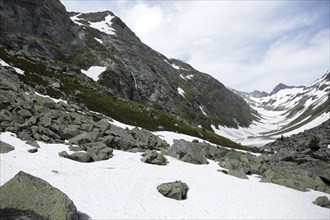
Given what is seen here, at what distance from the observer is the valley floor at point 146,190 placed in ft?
65.3

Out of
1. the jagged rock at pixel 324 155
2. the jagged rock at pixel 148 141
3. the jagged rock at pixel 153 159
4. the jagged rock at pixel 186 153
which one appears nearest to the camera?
the jagged rock at pixel 153 159

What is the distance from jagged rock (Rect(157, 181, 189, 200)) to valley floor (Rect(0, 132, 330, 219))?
40 centimetres

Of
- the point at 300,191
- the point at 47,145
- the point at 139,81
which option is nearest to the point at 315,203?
the point at 300,191

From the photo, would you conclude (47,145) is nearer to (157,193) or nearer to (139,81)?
(157,193)

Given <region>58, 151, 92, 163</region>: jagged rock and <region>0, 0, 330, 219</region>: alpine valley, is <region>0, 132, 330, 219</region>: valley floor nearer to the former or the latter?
<region>0, 0, 330, 219</region>: alpine valley

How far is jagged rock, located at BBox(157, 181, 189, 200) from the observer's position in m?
22.7

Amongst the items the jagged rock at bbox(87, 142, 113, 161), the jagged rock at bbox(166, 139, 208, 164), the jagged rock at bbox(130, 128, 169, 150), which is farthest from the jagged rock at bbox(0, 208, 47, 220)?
the jagged rock at bbox(130, 128, 169, 150)

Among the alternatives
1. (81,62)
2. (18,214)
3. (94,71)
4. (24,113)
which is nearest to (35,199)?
(18,214)

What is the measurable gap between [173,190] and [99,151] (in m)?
11.0

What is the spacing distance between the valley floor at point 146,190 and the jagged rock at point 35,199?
3106mm

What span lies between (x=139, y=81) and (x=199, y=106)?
6241cm

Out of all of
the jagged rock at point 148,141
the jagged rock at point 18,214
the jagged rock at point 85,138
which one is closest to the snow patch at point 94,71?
A: the jagged rock at point 148,141

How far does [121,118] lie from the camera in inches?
2373

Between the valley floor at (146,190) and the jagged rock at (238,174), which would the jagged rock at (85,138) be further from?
the jagged rock at (238,174)
